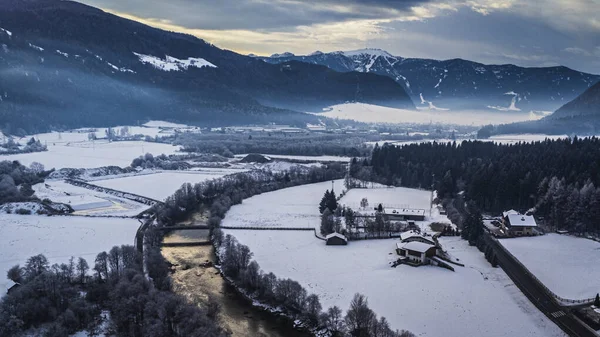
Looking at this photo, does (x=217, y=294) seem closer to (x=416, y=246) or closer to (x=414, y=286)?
(x=414, y=286)

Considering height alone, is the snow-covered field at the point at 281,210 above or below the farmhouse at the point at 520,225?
below

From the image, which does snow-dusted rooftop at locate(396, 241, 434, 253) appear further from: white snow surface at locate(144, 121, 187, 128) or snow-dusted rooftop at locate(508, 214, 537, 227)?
white snow surface at locate(144, 121, 187, 128)

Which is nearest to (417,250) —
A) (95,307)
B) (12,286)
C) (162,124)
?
(95,307)

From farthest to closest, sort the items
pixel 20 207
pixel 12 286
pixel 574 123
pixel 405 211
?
pixel 574 123
pixel 20 207
pixel 405 211
pixel 12 286

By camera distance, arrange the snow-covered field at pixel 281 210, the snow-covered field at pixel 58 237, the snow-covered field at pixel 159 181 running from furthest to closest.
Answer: the snow-covered field at pixel 159 181 → the snow-covered field at pixel 281 210 → the snow-covered field at pixel 58 237

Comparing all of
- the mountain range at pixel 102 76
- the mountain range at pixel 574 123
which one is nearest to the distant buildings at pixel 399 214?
the mountain range at pixel 574 123

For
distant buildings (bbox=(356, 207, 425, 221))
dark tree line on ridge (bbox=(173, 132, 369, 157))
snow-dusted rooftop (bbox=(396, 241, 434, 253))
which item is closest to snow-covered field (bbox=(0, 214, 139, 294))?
snow-dusted rooftop (bbox=(396, 241, 434, 253))

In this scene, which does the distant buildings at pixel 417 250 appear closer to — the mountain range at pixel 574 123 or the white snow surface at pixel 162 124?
the mountain range at pixel 574 123

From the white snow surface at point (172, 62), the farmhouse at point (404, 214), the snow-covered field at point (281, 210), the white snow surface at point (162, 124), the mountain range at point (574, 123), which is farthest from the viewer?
the white snow surface at point (172, 62)
